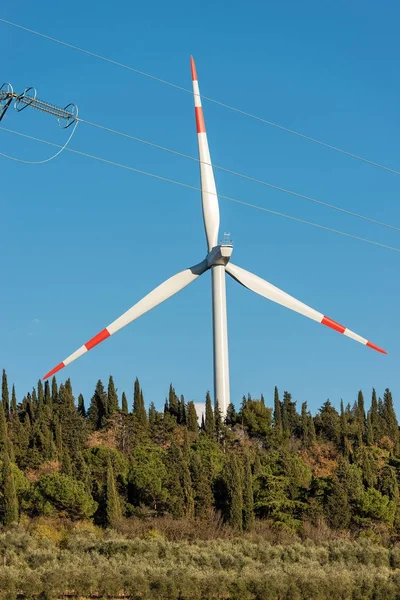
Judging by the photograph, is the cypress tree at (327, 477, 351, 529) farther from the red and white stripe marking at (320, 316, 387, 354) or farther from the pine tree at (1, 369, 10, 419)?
the pine tree at (1, 369, 10, 419)

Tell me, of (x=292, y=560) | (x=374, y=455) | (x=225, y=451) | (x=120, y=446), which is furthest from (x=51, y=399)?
(x=292, y=560)

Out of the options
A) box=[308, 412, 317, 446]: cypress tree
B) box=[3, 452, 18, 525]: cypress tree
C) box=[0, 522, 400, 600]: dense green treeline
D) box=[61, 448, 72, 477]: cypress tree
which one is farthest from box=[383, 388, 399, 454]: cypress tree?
box=[3, 452, 18, 525]: cypress tree

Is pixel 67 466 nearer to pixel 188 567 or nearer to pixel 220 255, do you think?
pixel 188 567

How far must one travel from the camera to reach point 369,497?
211 ft

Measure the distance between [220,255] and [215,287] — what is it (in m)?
2.44

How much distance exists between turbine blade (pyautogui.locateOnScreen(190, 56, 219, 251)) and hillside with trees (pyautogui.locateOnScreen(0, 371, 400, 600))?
13982 mm

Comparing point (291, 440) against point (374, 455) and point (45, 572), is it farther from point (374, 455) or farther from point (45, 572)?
point (45, 572)

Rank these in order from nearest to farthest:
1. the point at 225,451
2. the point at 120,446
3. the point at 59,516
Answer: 1. the point at 59,516
2. the point at 225,451
3. the point at 120,446

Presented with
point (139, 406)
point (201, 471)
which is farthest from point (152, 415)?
point (201, 471)

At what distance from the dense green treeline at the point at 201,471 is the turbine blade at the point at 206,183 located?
14.1 metres

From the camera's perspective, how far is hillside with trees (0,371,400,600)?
45.1 metres

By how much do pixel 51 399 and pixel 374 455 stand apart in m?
34.1

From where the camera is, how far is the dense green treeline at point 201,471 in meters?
63.0

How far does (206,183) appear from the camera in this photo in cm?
8506
